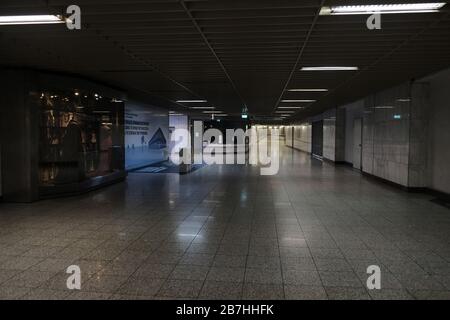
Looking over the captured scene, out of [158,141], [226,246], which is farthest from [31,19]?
[158,141]

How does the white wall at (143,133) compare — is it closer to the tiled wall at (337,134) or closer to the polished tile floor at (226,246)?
the polished tile floor at (226,246)

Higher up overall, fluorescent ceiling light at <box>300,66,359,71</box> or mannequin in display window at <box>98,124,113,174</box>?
fluorescent ceiling light at <box>300,66,359,71</box>

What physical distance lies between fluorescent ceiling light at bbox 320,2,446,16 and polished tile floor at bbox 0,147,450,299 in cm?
304

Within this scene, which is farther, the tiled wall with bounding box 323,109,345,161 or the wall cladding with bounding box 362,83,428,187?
the tiled wall with bounding box 323,109,345,161

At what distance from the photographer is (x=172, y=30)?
4.97 m

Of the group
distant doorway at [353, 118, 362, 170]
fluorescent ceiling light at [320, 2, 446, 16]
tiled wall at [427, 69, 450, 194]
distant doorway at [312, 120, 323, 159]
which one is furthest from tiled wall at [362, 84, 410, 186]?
distant doorway at [312, 120, 323, 159]

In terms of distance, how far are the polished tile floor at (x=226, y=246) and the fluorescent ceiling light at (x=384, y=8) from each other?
304 cm

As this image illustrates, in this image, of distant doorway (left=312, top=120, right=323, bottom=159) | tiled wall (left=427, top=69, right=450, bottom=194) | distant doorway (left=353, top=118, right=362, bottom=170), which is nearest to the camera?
tiled wall (left=427, top=69, right=450, bottom=194)

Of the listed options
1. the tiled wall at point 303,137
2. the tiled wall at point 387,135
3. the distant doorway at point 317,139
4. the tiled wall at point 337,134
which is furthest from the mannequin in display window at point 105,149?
the tiled wall at point 303,137

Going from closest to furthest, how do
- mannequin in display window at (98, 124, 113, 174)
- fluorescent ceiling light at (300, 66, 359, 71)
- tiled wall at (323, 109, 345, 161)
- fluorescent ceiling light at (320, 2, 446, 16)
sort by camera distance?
fluorescent ceiling light at (320, 2, 446, 16) < fluorescent ceiling light at (300, 66, 359, 71) < mannequin in display window at (98, 124, 113, 174) < tiled wall at (323, 109, 345, 161)

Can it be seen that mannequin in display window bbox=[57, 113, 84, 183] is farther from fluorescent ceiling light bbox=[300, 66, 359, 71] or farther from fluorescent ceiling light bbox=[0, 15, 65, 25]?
fluorescent ceiling light bbox=[300, 66, 359, 71]

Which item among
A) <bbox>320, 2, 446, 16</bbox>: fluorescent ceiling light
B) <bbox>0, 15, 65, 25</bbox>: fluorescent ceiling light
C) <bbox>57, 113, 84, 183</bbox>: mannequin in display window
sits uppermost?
<bbox>0, 15, 65, 25</bbox>: fluorescent ceiling light

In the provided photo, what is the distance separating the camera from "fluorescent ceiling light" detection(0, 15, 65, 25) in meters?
4.47
